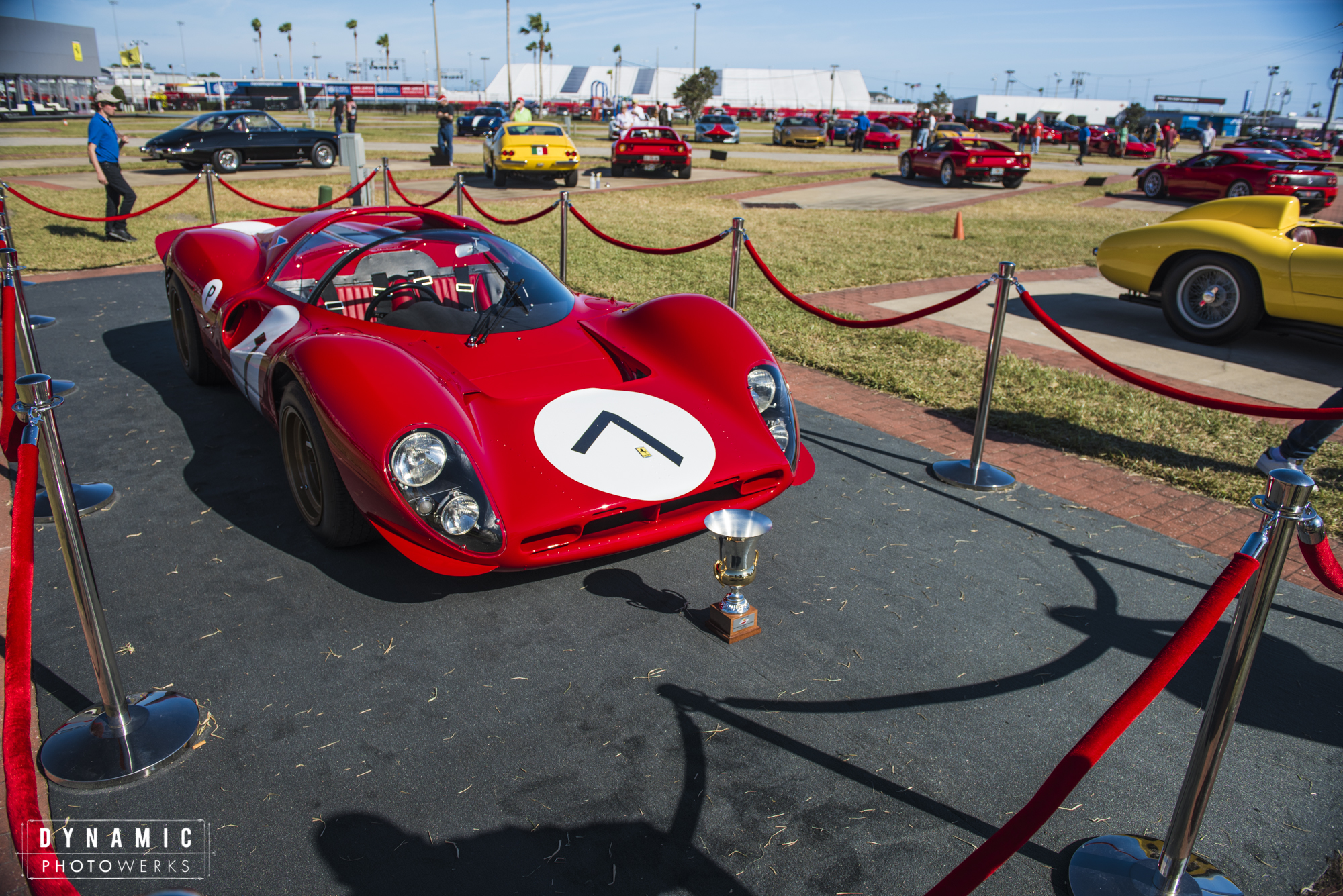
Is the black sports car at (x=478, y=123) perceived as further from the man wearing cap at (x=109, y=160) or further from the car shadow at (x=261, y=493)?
the car shadow at (x=261, y=493)

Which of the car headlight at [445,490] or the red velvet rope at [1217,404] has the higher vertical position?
the red velvet rope at [1217,404]

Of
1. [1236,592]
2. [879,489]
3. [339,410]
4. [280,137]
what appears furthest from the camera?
[280,137]

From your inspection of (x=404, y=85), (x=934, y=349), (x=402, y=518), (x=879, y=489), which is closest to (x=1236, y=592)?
(x=402, y=518)

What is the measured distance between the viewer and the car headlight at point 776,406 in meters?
3.65

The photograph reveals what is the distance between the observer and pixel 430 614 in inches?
124

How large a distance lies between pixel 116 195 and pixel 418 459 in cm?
1031

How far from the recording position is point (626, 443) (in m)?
3.29

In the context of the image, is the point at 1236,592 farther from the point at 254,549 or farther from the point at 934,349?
the point at 934,349

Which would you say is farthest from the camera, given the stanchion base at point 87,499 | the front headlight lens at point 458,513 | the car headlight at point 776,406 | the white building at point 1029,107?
the white building at point 1029,107

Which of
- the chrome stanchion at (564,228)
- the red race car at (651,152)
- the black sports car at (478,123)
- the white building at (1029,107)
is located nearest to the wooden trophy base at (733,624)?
the chrome stanchion at (564,228)

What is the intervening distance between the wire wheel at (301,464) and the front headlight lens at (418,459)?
2.38ft

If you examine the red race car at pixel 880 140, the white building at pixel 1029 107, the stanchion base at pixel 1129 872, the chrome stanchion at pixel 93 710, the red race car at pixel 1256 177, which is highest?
the white building at pixel 1029 107

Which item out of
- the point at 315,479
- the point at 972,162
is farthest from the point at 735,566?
the point at 972,162

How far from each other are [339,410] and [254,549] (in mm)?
932
